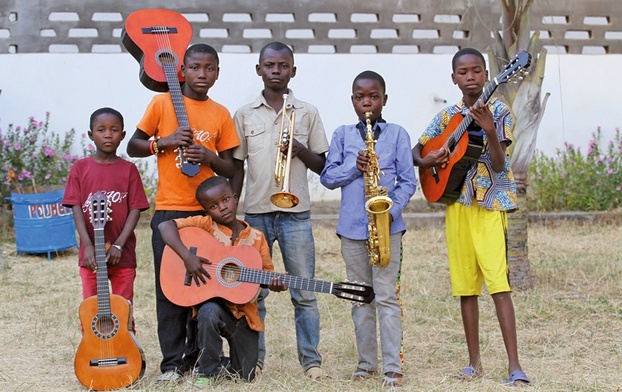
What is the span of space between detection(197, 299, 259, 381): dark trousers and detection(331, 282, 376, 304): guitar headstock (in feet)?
1.89

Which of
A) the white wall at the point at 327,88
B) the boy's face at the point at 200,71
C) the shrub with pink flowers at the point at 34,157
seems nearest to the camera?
the boy's face at the point at 200,71

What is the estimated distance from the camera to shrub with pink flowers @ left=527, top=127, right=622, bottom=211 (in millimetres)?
9891

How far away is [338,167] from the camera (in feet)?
16.1

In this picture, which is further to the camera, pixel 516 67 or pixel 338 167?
pixel 338 167

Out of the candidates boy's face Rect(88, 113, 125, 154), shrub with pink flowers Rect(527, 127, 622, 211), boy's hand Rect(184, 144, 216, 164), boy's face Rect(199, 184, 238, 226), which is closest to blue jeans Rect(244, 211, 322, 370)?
boy's face Rect(199, 184, 238, 226)

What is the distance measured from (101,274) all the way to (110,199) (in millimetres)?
417

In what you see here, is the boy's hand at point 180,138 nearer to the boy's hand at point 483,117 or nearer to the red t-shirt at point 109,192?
the red t-shirt at point 109,192

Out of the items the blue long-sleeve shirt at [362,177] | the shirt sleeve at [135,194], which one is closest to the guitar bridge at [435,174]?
the blue long-sleeve shirt at [362,177]

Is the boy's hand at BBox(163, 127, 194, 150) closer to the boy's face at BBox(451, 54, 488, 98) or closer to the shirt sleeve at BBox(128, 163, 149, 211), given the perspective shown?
the shirt sleeve at BBox(128, 163, 149, 211)

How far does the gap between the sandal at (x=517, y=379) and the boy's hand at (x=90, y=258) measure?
222 cm

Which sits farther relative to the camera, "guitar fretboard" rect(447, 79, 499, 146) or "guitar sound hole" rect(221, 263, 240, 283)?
"guitar sound hole" rect(221, 263, 240, 283)

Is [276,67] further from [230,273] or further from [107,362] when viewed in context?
[107,362]

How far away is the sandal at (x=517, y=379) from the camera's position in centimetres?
466

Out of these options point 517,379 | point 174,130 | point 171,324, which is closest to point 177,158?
point 174,130
